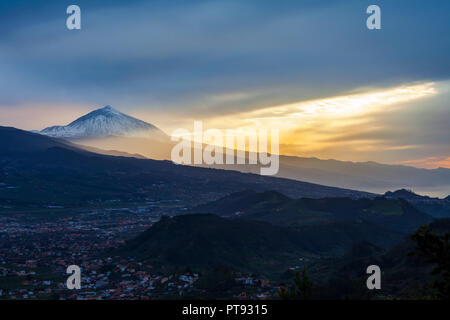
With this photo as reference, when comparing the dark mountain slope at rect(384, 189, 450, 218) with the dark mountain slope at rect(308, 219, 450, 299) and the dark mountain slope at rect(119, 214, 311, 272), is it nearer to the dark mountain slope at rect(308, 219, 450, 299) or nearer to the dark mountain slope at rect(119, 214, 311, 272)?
the dark mountain slope at rect(119, 214, 311, 272)

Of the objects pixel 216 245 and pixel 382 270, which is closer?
pixel 382 270

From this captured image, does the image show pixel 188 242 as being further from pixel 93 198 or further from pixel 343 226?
pixel 93 198

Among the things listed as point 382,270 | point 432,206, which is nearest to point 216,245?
point 382,270

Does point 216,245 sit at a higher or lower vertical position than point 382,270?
lower

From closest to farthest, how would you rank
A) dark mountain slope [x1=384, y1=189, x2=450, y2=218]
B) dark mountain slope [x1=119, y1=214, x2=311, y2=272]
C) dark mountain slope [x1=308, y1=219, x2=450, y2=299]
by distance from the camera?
dark mountain slope [x1=308, y1=219, x2=450, y2=299], dark mountain slope [x1=119, y1=214, x2=311, y2=272], dark mountain slope [x1=384, y1=189, x2=450, y2=218]

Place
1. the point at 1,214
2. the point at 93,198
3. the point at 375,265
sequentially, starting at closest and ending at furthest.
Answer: the point at 375,265 → the point at 1,214 → the point at 93,198

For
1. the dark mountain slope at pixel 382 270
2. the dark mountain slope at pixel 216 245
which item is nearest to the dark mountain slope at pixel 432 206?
the dark mountain slope at pixel 216 245

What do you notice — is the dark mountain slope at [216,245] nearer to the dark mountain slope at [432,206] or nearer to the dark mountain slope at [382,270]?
the dark mountain slope at [382,270]

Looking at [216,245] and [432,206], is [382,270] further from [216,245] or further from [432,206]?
[432,206]

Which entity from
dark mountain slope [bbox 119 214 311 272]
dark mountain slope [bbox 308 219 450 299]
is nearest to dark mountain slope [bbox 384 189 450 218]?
dark mountain slope [bbox 119 214 311 272]
